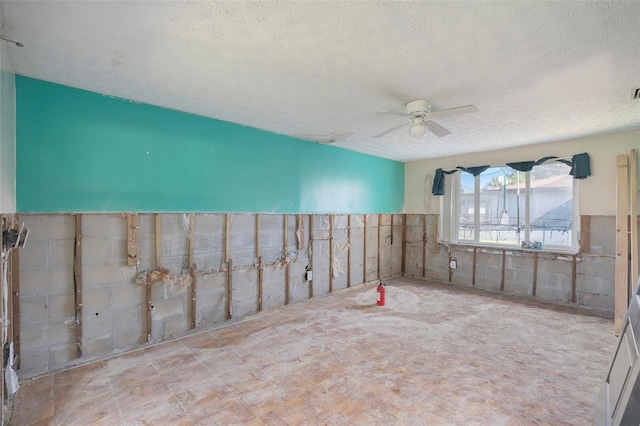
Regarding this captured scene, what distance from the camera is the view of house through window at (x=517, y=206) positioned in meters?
4.86

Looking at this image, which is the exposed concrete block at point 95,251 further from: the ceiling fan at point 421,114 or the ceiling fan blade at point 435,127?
the ceiling fan blade at point 435,127

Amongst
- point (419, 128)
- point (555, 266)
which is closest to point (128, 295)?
point (419, 128)

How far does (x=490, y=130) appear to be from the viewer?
405cm

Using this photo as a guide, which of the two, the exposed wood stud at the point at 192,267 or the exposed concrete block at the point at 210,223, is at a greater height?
the exposed concrete block at the point at 210,223

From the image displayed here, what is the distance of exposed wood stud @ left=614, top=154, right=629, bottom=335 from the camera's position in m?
3.74

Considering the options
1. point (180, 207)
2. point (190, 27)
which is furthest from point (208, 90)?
point (180, 207)

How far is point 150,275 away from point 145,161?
1.22 m

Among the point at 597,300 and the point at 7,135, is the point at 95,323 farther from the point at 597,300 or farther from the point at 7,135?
the point at 597,300

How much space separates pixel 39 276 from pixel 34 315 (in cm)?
34

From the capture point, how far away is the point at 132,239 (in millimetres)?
3045

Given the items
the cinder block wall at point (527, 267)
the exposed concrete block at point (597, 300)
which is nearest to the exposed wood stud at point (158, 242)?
the cinder block wall at point (527, 267)

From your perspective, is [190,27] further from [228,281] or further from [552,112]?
[552,112]

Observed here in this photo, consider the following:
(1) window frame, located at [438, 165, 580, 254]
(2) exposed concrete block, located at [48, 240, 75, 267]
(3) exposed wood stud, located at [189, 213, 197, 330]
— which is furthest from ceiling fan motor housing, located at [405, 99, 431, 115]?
(2) exposed concrete block, located at [48, 240, 75, 267]

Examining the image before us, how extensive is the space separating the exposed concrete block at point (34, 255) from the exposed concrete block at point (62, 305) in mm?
307
